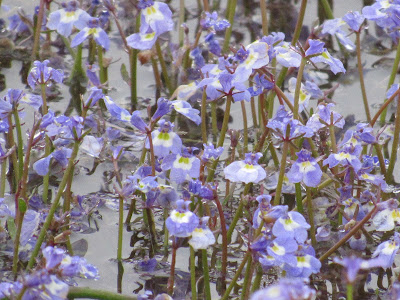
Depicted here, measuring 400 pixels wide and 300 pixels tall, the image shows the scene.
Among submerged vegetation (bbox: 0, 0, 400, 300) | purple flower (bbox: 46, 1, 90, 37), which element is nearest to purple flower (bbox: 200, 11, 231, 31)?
submerged vegetation (bbox: 0, 0, 400, 300)

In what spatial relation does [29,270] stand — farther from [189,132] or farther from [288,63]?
[189,132]

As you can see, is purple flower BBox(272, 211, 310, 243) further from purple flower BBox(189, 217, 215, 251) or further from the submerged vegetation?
purple flower BBox(189, 217, 215, 251)

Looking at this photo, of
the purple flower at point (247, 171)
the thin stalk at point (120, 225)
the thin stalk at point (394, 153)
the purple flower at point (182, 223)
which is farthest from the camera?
the thin stalk at point (394, 153)

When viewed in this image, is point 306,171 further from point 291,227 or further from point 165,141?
point 165,141

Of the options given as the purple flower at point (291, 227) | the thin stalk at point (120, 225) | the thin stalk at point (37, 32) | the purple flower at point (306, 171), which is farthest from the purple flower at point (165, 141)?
the thin stalk at point (37, 32)

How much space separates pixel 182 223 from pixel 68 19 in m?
1.16

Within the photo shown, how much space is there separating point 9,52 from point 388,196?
1744 millimetres

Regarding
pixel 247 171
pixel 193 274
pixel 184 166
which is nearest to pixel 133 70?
pixel 184 166

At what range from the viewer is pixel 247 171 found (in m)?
1.90

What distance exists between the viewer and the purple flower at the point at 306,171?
1.93 metres

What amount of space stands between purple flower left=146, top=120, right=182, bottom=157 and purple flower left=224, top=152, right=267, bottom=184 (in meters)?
0.18

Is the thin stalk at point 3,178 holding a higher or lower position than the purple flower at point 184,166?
lower

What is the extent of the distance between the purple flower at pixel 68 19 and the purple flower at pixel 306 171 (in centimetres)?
102

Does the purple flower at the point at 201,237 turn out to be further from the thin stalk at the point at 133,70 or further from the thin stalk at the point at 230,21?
the thin stalk at the point at 230,21
